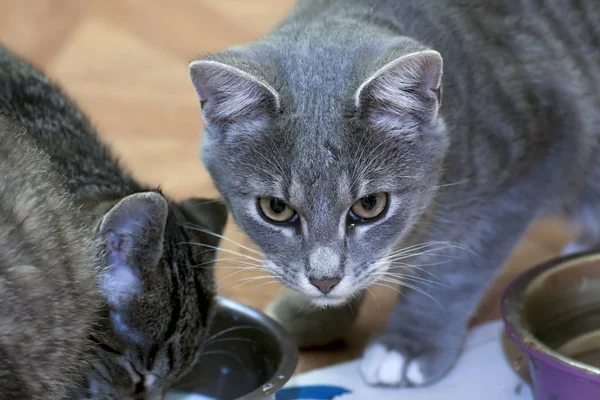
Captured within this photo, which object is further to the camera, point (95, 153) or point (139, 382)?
point (95, 153)

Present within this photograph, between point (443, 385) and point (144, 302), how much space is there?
0.66 meters

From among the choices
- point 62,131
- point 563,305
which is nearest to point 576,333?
point 563,305

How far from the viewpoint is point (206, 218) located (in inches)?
61.9

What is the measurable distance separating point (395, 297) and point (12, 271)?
1027mm

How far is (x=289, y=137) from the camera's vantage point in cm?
141

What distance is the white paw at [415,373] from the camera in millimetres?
1712

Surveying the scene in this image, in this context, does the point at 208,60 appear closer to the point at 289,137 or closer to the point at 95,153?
the point at 289,137

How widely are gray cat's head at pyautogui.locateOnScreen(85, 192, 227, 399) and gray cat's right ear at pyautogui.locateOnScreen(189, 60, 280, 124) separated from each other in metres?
0.18

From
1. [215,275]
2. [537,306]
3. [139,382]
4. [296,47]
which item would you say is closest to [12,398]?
[139,382]

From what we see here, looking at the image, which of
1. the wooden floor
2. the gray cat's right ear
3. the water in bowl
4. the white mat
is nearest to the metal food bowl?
the white mat

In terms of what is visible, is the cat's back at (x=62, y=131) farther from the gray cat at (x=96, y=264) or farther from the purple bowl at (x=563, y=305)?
the purple bowl at (x=563, y=305)

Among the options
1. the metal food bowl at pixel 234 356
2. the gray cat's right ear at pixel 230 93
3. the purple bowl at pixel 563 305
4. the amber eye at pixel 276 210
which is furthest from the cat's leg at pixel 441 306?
the gray cat's right ear at pixel 230 93

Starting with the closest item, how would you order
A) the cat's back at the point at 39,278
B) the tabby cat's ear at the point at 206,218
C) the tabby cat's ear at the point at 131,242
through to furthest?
the cat's back at the point at 39,278
the tabby cat's ear at the point at 131,242
the tabby cat's ear at the point at 206,218

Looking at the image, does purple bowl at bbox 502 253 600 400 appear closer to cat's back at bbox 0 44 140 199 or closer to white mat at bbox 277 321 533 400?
white mat at bbox 277 321 533 400
